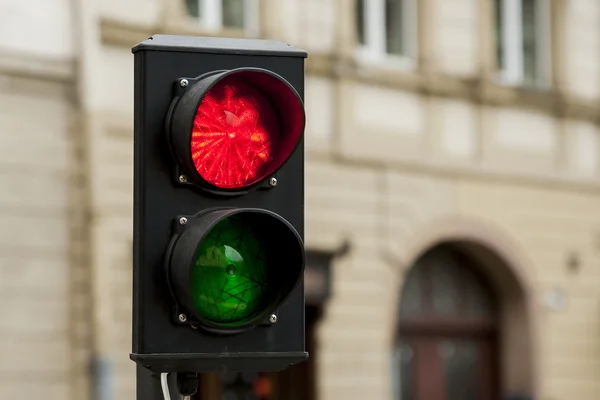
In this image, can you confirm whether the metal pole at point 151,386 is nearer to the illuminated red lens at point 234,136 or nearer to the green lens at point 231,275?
the green lens at point 231,275

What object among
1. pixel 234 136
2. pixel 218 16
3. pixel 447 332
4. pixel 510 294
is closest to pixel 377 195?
pixel 447 332

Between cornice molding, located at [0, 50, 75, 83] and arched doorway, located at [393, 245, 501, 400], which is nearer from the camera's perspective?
cornice molding, located at [0, 50, 75, 83]

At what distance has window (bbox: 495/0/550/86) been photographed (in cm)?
1741

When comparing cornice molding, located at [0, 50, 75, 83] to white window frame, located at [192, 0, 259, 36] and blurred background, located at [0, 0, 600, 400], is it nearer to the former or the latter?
blurred background, located at [0, 0, 600, 400]

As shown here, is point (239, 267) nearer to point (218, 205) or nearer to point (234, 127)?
point (218, 205)

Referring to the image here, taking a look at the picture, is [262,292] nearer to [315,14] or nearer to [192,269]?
[192,269]

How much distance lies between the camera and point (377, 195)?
15.7 metres

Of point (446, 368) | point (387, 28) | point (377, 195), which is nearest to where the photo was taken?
point (377, 195)

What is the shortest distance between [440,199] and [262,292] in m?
13.0

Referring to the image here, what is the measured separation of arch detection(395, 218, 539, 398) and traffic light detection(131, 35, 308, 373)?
13142mm

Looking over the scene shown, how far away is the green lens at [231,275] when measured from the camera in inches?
134

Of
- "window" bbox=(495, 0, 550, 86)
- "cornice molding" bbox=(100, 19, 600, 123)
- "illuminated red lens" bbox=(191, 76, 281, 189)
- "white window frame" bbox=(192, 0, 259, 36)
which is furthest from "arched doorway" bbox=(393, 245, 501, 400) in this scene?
"illuminated red lens" bbox=(191, 76, 281, 189)

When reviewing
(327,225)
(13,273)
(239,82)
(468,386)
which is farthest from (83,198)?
(239,82)

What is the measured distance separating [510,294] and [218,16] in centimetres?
447
